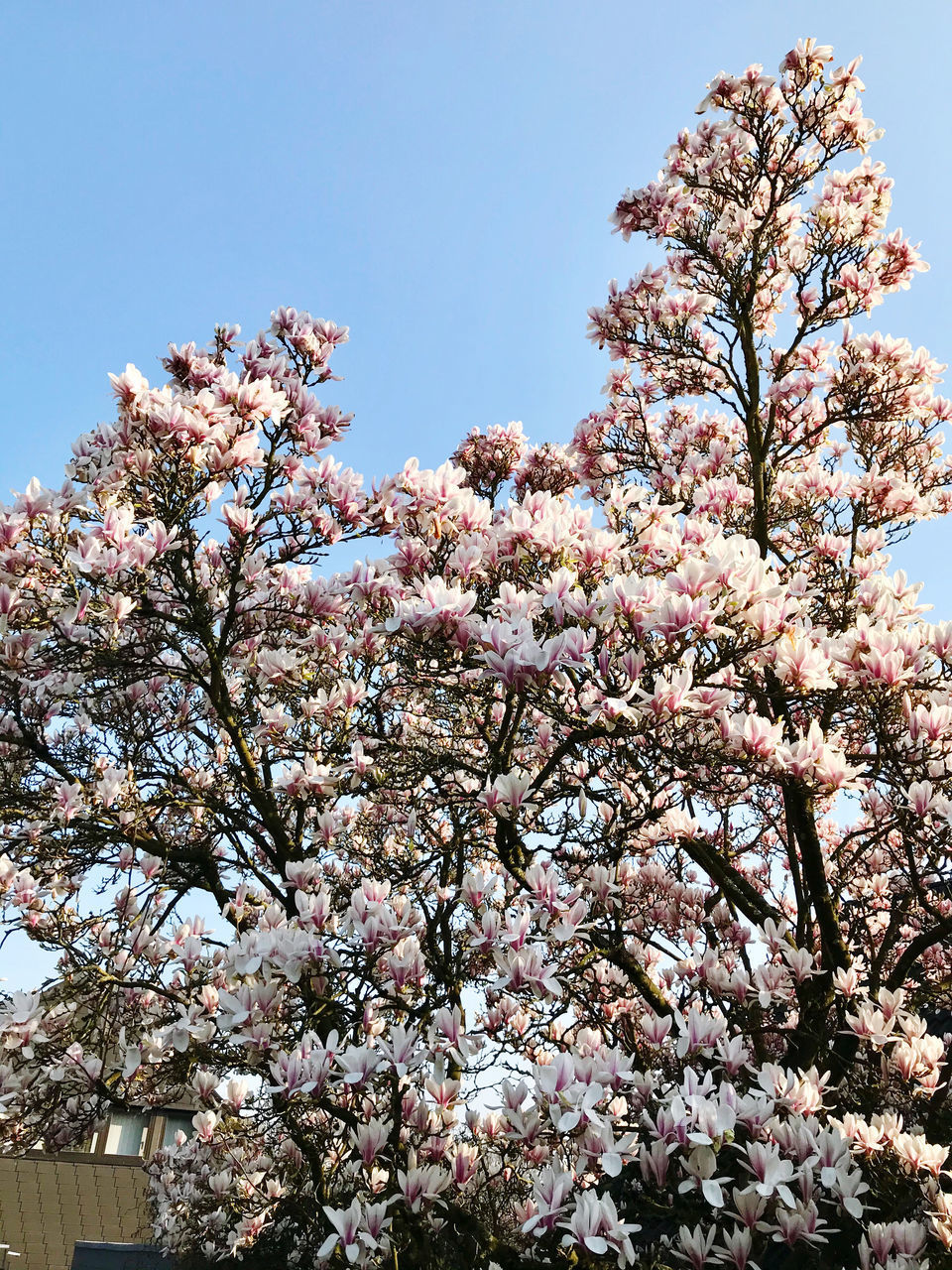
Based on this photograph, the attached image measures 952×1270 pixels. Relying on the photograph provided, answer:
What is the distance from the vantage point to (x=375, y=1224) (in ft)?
9.18

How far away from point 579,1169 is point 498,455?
5.88 m

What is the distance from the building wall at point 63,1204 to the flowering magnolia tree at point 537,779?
13.0 m

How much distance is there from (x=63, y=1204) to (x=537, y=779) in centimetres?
1768

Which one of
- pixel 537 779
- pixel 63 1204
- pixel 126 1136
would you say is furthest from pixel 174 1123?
pixel 537 779

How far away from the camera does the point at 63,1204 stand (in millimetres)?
16234

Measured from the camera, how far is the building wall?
51.7ft

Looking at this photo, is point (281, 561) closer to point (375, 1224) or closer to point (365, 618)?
point (365, 618)

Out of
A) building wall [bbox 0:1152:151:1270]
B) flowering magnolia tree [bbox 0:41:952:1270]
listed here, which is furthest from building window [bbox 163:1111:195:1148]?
flowering magnolia tree [bbox 0:41:952:1270]

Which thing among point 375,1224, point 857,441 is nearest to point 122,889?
point 375,1224

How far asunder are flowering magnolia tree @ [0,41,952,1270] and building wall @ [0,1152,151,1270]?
42.7 ft

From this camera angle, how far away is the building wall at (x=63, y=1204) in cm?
1577

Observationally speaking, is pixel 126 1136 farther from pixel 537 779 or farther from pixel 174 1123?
pixel 537 779

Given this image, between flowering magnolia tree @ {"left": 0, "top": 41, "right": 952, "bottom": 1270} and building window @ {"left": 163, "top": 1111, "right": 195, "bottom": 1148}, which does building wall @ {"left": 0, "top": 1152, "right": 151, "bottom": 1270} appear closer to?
building window @ {"left": 163, "top": 1111, "right": 195, "bottom": 1148}

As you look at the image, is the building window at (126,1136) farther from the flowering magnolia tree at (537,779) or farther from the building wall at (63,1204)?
the flowering magnolia tree at (537,779)
